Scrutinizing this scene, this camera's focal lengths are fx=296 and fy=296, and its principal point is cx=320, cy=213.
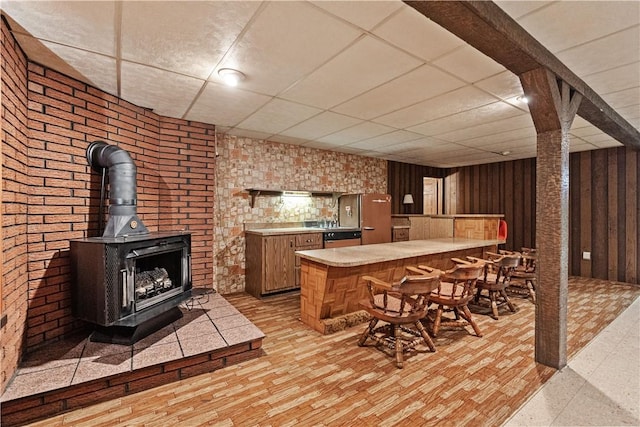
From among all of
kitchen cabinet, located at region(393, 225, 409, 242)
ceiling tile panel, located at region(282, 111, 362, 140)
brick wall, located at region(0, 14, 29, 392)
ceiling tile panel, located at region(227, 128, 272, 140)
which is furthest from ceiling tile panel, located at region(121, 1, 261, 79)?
kitchen cabinet, located at region(393, 225, 409, 242)

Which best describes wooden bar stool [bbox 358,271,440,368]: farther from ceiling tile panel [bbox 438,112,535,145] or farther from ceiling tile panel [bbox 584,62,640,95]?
ceiling tile panel [bbox 438,112,535,145]

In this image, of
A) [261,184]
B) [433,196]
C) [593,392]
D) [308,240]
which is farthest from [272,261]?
[433,196]

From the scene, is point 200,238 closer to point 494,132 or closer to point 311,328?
point 311,328

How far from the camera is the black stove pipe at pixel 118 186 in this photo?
264cm

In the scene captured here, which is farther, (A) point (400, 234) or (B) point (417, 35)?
(A) point (400, 234)

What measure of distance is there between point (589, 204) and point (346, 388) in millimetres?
6265

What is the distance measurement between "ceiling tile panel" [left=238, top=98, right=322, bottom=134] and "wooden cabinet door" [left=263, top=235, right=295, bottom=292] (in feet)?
5.19

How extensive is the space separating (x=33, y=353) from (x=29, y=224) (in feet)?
3.29

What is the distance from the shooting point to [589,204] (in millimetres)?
5676

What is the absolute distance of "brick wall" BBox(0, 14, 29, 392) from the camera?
6.22 ft

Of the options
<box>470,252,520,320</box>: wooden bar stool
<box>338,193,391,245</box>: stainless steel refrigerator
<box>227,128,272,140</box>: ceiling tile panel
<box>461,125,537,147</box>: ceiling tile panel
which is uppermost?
<box>227,128,272,140</box>: ceiling tile panel

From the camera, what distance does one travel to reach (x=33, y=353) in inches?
90.4

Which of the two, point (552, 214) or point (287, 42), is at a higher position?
point (287, 42)

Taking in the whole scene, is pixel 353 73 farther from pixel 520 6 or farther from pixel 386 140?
pixel 386 140
